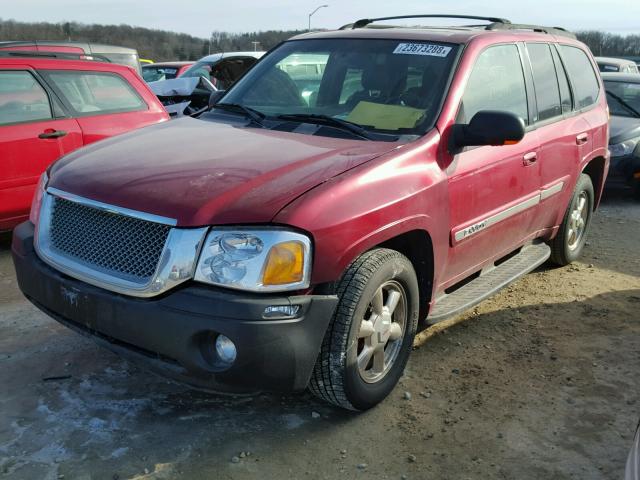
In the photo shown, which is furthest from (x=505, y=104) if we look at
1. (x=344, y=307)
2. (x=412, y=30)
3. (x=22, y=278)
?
(x=22, y=278)

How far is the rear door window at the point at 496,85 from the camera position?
12.3 feet

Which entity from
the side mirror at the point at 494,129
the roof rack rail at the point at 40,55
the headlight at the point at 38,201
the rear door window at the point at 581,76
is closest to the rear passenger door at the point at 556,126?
the rear door window at the point at 581,76

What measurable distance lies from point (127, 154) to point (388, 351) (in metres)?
1.60

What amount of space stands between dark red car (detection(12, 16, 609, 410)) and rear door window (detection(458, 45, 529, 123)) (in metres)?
0.01

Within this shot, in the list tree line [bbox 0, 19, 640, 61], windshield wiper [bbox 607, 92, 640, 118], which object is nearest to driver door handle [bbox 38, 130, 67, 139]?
windshield wiper [bbox 607, 92, 640, 118]

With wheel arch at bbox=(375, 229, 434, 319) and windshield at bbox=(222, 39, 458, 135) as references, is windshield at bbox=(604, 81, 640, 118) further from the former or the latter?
wheel arch at bbox=(375, 229, 434, 319)

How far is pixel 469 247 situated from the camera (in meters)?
3.72

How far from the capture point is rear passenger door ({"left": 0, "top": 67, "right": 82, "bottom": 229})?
5230 millimetres

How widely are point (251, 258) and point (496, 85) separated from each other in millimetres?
2184

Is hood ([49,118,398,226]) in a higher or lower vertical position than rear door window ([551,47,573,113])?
lower

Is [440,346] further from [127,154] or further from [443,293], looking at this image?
[127,154]

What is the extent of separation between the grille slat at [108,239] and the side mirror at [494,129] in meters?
1.64

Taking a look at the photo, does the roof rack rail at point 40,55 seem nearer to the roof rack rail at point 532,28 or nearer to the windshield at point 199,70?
the roof rack rail at point 532,28

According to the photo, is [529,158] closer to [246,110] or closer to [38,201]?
[246,110]
